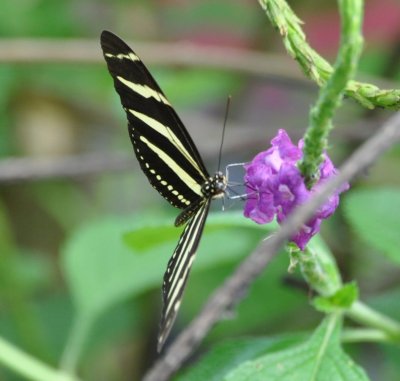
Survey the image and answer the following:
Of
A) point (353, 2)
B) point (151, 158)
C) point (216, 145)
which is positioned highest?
point (353, 2)

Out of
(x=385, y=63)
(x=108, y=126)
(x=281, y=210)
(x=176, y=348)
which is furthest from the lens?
(x=108, y=126)

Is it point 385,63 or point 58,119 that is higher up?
point 385,63

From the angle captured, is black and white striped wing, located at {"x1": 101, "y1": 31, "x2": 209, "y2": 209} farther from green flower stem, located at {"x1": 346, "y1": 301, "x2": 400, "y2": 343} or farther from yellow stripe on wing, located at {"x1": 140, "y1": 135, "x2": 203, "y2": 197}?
green flower stem, located at {"x1": 346, "y1": 301, "x2": 400, "y2": 343}

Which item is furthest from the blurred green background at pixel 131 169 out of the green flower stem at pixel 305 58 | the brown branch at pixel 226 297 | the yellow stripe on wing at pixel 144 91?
the brown branch at pixel 226 297

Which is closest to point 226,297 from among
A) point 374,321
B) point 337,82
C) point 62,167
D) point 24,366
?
point 337,82

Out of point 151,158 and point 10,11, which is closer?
point 151,158

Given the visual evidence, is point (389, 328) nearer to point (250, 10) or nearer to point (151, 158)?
point (151, 158)

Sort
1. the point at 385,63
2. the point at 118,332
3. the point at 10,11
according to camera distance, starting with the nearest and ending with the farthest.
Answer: the point at 118,332 < the point at 385,63 < the point at 10,11

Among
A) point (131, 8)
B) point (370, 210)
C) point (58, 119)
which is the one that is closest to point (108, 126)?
point (58, 119)
